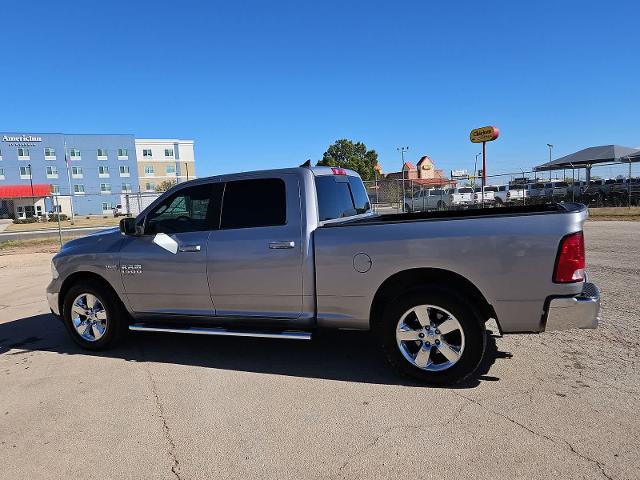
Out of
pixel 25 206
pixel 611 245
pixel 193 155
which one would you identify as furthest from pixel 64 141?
pixel 611 245

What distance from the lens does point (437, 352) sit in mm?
3799

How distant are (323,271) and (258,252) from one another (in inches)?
26.1

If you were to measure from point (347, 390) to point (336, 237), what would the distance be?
4.27 ft

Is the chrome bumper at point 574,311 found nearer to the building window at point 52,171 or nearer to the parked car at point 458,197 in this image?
the parked car at point 458,197

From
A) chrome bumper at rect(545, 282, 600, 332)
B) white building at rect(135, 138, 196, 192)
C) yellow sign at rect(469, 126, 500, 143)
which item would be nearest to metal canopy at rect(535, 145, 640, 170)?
yellow sign at rect(469, 126, 500, 143)

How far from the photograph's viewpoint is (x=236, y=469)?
110 inches

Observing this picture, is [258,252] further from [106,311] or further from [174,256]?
[106,311]

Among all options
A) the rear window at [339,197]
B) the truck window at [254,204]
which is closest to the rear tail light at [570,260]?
the rear window at [339,197]

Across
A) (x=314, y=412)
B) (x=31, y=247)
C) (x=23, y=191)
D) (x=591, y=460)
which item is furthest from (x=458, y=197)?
(x=23, y=191)

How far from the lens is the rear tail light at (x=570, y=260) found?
10.9 feet

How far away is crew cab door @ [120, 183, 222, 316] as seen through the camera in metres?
4.54

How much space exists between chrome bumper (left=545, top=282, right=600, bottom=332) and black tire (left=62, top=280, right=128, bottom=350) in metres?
4.25

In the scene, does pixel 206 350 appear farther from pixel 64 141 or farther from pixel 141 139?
pixel 141 139

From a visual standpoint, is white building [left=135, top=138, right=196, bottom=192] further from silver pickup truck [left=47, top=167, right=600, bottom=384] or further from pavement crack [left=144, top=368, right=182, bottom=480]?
pavement crack [left=144, top=368, right=182, bottom=480]
